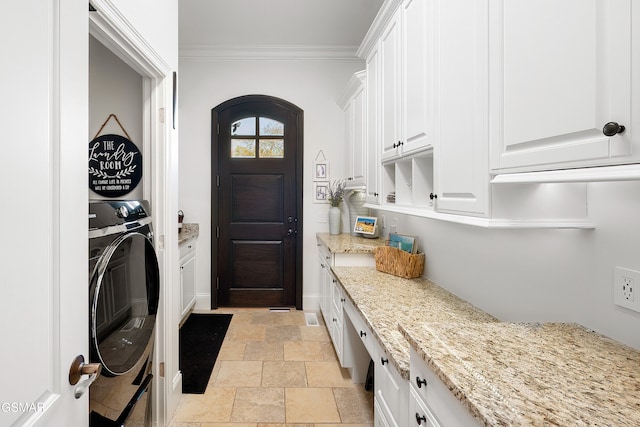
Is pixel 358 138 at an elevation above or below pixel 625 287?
above

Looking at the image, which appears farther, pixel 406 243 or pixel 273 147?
pixel 273 147

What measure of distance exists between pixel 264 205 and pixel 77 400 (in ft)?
10.8

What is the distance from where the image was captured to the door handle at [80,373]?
97 cm

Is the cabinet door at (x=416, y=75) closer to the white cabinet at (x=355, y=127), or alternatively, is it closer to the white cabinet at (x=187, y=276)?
the white cabinet at (x=355, y=127)

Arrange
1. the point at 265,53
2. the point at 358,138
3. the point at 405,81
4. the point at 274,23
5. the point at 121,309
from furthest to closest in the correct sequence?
1. the point at 265,53
2. the point at 274,23
3. the point at 358,138
4. the point at 405,81
5. the point at 121,309

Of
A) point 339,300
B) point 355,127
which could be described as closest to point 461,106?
point 339,300

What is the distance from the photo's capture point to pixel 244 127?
4273mm

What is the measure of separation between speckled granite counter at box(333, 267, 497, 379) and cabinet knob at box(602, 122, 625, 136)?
0.86m

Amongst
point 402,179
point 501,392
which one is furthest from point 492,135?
point 402,179

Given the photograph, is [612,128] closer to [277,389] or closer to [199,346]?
[277,389]

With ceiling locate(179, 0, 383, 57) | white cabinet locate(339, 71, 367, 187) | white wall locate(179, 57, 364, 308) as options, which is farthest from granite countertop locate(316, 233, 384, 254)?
ceiling locate(179, 0, 383, 57)

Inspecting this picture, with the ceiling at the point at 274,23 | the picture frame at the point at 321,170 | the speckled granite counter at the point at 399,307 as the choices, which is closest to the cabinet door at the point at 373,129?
the speckled granite counter at the point at 399,307

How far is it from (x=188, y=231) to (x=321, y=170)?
165cm

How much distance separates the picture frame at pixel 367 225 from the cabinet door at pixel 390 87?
1.28 meters
